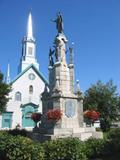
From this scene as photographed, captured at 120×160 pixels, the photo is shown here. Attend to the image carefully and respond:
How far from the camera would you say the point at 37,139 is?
1519cm

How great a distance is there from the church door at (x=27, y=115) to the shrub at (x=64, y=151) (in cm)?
2604

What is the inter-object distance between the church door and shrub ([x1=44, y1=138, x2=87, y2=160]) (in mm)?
26043

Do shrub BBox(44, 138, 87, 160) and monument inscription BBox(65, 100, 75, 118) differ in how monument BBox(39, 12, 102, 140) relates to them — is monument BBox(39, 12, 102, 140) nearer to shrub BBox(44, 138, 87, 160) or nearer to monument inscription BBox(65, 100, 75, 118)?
monument inscription BBox(65, 100, 75, 118)

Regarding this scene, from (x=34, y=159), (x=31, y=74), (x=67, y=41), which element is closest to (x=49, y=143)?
(x=34, y=159)

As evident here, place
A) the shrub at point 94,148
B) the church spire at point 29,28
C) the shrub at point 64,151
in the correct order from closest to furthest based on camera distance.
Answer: the shrub at point 64,151 < the shrub at point 94,148 < the church spire at point 29,28

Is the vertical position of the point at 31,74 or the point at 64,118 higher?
the point at 31,74

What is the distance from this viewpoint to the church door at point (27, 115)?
120 feet

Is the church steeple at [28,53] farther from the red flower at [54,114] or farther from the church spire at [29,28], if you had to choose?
the red flower at [54,114]

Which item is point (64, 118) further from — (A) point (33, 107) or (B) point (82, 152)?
(A) point (33, 107)

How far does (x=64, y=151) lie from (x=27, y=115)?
27.0 m

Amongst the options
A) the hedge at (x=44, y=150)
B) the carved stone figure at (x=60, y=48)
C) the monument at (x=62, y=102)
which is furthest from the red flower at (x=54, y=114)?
the carved stone figure at (x=60, y=48)

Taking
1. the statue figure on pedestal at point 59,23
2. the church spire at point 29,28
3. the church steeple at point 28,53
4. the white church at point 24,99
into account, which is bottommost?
the white church at point 24,99

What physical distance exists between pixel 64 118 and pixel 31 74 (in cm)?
2387

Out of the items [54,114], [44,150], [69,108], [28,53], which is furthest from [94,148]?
[28,53]
